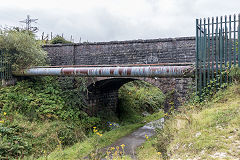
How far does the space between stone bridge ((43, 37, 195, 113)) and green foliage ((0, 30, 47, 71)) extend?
150cm

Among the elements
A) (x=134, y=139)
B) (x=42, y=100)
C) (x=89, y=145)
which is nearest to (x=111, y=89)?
(x=134, y=139)

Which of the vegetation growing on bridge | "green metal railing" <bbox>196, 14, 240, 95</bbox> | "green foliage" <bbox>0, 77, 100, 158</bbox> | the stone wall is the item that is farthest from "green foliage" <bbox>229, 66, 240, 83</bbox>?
"green foliage" <bbox>0, 77, 100, 158</bbox>

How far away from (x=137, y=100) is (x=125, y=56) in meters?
6.26

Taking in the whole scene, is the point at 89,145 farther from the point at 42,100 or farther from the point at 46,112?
the point at 42,100

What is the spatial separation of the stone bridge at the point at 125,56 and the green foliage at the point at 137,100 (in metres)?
1.46

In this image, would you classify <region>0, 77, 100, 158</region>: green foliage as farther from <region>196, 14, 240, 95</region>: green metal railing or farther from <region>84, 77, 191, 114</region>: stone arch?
<region>196, 14, 240, 95</region>: green metal railing

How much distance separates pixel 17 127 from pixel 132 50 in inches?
222

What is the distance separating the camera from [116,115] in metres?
12.8

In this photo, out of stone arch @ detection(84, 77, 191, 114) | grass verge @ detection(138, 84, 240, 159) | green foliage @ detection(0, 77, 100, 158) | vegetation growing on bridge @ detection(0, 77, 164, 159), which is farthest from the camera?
stone arch @ detection(84, 77, 191, 114)

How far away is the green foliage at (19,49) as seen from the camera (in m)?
9.34

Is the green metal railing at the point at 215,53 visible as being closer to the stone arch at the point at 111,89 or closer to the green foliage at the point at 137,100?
the stone arch at the point at 111,89

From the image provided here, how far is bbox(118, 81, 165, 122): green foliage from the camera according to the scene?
44.0ft

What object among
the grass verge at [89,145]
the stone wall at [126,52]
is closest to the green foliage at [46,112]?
the grass verge at [89,145]

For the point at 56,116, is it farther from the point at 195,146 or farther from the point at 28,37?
the point at 195,146
